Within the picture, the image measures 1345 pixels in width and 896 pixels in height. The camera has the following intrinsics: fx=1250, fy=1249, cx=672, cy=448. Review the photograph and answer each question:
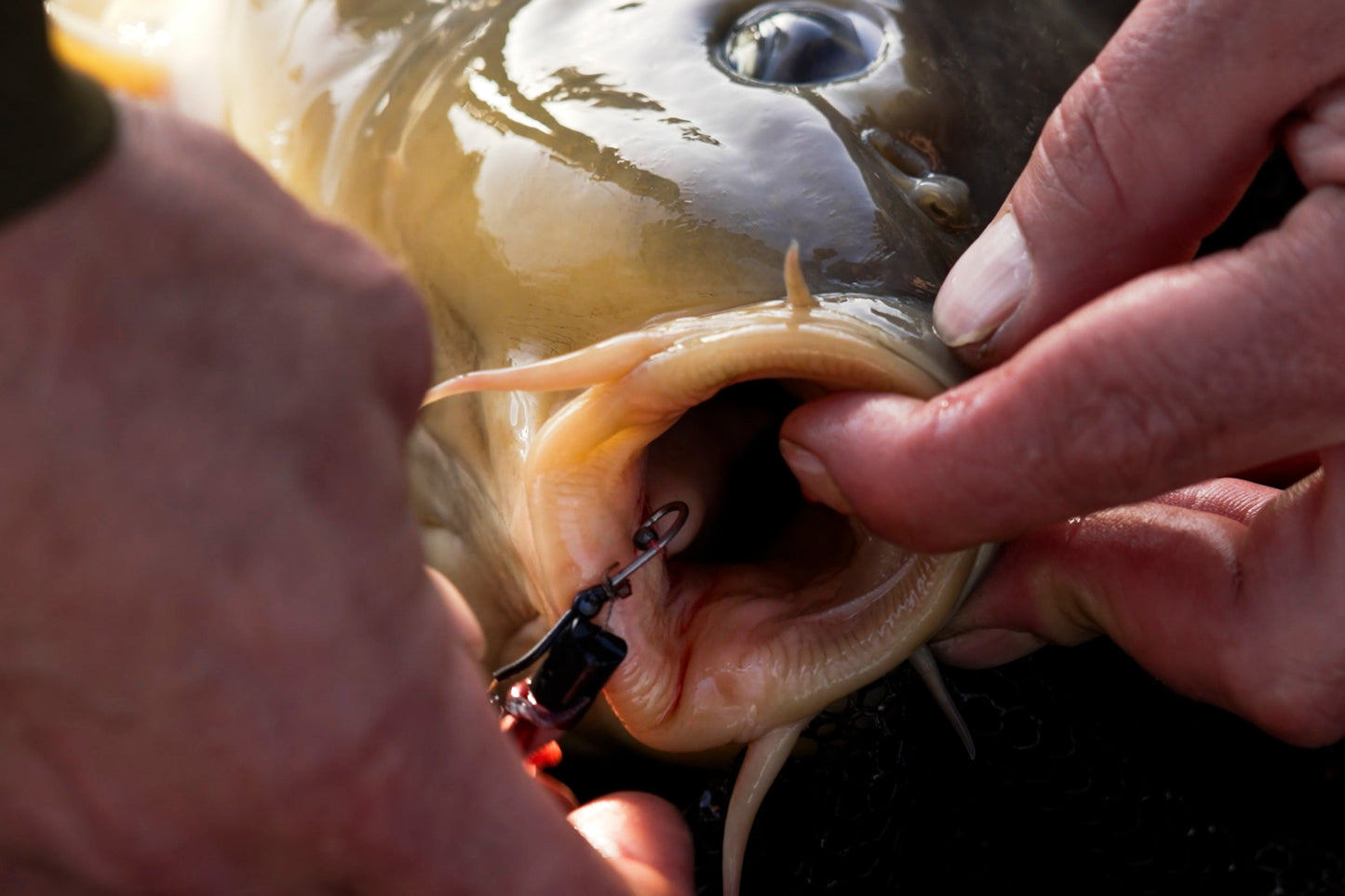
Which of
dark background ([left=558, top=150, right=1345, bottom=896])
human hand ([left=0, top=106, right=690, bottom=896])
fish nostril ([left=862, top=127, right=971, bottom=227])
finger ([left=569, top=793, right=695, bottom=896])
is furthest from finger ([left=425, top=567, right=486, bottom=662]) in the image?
fish nostril ([left=862, top=127, right=971, bottom=227])

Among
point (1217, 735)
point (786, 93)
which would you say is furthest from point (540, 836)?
point (1217, 735)

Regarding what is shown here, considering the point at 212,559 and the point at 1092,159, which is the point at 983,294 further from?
the point at 212,559

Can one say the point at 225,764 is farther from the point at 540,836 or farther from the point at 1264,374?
the point at 1264,374

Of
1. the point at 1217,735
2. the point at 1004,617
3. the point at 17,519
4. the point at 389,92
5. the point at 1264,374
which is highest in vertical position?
the point at 17,519

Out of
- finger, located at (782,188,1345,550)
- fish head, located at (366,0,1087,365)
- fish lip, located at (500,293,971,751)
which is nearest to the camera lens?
finger, located at (782,188,1345,550)

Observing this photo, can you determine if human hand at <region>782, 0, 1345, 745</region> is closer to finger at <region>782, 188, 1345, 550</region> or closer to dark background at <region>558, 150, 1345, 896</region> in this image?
finger at <region>782, 188, 1345, 550</region>

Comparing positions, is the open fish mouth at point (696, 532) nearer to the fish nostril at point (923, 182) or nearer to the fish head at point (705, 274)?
the fish head at point (705, 274)

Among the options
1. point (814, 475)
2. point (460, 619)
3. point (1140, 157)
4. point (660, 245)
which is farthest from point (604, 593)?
point (1140, 157)
